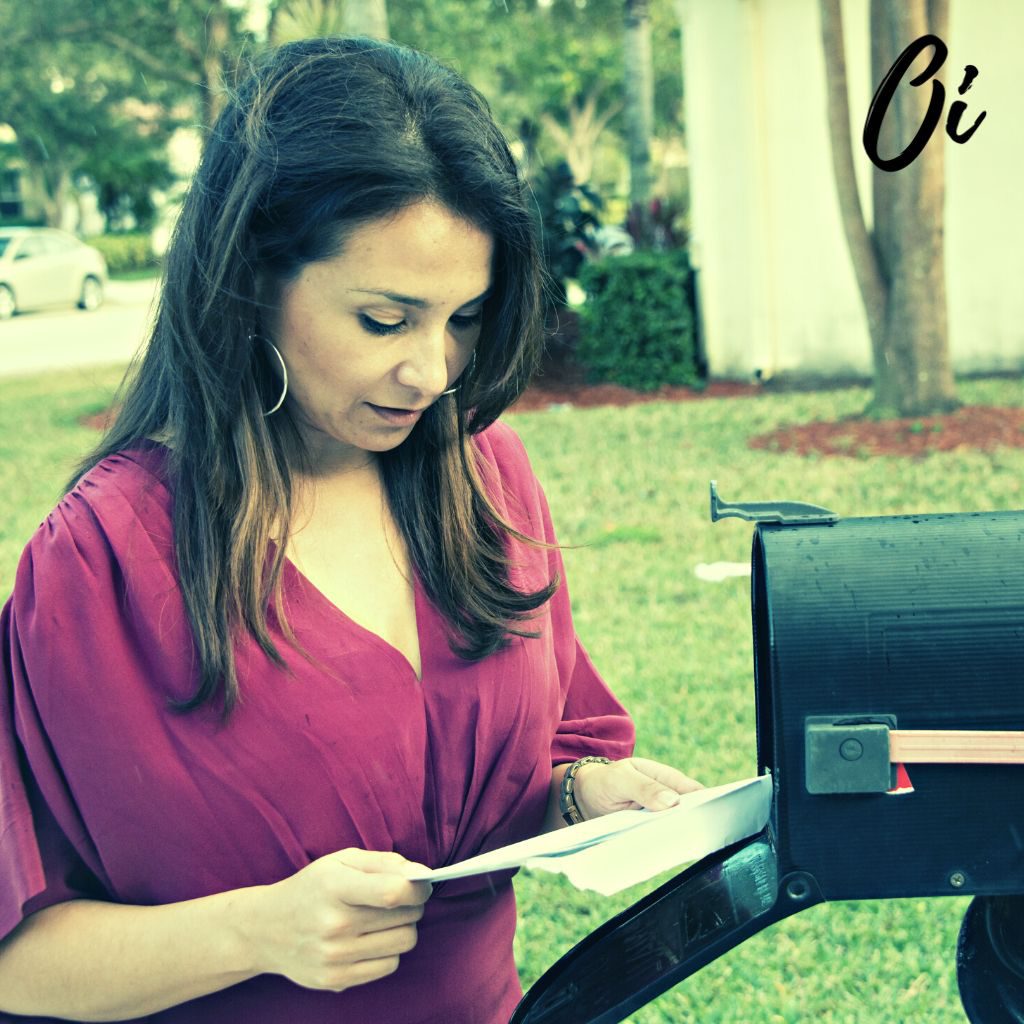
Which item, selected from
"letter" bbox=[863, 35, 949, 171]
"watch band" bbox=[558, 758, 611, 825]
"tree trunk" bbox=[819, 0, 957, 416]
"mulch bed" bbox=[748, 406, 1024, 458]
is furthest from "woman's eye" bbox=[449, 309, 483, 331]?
"tree trunk" bbox=[819, 0, 957, 416]

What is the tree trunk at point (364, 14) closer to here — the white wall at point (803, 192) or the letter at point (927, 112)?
the white wall at point (803, 192)

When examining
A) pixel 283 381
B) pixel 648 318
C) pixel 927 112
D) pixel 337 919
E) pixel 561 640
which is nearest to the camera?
pixel 337 919

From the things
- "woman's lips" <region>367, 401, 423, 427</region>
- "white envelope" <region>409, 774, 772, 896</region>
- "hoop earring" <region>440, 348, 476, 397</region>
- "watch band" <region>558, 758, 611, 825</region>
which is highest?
"hoop earring" <region>440, 348, 476, 397</region>

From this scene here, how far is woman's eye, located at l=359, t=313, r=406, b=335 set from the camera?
1.46 metres

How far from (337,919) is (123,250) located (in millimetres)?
34934

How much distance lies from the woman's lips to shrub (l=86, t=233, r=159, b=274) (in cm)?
3326

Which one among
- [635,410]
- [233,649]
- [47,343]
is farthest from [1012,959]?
[47,343]

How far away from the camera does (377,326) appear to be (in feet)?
4.81

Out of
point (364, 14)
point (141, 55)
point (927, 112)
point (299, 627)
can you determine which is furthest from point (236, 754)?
point (141, 55)

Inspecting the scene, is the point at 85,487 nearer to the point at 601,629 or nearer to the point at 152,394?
the point at 152,394

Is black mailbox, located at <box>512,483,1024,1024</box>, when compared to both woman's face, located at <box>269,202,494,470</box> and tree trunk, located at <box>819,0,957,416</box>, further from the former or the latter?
tree trunk, located at <box>819,0,957,416</box>

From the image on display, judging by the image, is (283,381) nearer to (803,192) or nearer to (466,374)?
(466,374)

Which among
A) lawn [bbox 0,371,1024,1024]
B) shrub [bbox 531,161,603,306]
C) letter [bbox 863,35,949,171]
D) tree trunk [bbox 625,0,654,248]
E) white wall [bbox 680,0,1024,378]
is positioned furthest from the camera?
tree trunk [bbox 625,0,654,248]

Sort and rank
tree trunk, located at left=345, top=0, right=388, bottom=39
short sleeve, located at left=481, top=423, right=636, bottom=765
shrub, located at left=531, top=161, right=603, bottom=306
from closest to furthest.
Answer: short sleeve, located at left=481, top=423, right=636, bottom=765
tree trunk, located at left=345, top=0, right=388, bottom=39
shrub, located at left=531, top=161, right=603, bottom=306
